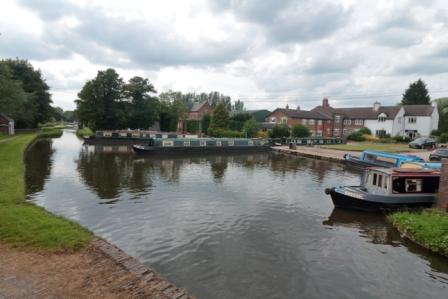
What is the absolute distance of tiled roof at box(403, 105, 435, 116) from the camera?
216ft

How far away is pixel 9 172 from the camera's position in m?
19.4

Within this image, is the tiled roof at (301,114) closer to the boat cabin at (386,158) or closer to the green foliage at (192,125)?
the green foliage at (192,125)

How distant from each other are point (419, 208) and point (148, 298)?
14755 millimetres

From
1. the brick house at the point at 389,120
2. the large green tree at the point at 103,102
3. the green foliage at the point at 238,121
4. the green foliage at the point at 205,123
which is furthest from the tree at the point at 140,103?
the brick house at the point at 389,120

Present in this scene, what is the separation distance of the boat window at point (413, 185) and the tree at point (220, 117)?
49.7 metres

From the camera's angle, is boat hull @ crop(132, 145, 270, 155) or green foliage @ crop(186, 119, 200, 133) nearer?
boat hull @ crop(132, 145, 270, 155)

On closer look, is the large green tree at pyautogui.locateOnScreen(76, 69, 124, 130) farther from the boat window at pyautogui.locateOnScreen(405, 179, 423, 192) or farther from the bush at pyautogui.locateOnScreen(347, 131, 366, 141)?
the boat window at pyautogui.locateOnScreen(405, 179, 423, 192)

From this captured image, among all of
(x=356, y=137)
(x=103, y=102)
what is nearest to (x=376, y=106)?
(x=356, y=137)

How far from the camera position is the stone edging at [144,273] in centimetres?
697

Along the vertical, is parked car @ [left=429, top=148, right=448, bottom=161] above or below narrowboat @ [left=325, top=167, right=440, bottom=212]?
above

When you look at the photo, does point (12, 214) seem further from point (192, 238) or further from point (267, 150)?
point (267, 150)

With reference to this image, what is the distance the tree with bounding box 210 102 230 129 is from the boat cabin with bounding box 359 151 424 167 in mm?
36068

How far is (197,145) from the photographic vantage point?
1695 inches

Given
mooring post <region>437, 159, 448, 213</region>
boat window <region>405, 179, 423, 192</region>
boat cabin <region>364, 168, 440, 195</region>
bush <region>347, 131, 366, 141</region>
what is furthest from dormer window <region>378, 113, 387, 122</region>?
mooring post <region>437, 159, 448, 213</region>
